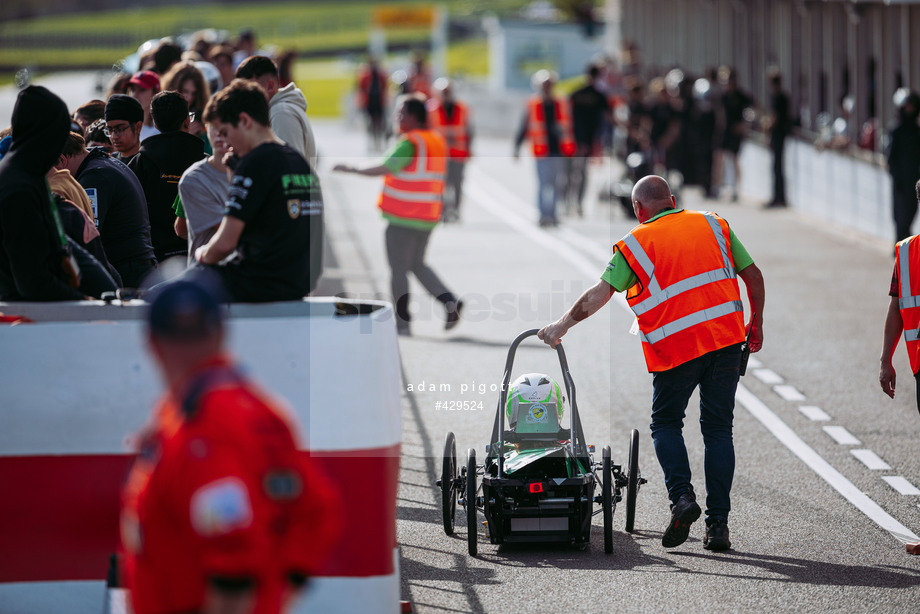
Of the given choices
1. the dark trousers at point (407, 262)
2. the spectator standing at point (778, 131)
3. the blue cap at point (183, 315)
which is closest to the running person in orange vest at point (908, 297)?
the blue cap at point (183, 315)

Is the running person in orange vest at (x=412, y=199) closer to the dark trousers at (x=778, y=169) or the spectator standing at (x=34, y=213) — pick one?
the spectator standing at (x=34, y=213)

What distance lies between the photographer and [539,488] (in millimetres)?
6879

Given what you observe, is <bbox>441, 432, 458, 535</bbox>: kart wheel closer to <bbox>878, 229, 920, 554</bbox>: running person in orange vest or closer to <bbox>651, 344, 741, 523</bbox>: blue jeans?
<bbox>651, 344, 741, 523</bbox>: blue jeans

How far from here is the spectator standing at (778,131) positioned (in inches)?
908

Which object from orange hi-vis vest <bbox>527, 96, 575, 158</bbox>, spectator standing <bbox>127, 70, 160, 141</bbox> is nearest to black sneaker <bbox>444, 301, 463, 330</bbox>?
spectator standing <bbox>127, 70, 160, 141</bbox>

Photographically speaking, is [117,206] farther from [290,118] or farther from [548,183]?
[548,183]

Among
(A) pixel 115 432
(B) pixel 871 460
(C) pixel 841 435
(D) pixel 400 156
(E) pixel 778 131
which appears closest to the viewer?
(A) pixel 115 432

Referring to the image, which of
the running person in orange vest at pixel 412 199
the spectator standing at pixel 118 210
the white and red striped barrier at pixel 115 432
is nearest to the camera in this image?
the white and red striped barrier at pixel 115 432

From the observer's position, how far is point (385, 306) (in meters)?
5.55

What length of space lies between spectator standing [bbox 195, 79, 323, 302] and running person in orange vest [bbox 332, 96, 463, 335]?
18.5 ft

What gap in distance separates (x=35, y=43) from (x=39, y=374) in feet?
322

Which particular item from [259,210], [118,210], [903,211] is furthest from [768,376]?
[903,211]

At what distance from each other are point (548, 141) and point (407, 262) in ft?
27.4

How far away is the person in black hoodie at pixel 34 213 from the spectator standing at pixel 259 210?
667mm
